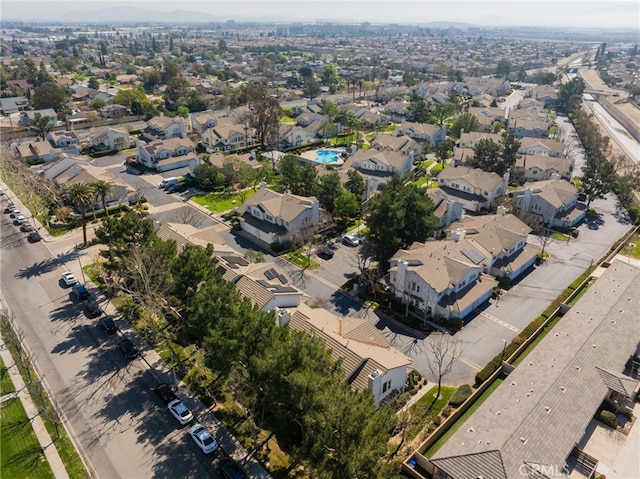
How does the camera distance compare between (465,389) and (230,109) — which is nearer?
(465,389)

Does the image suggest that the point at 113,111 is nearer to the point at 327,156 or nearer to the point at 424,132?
the point at 327,156

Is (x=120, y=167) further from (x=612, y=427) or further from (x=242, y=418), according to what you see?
(x=612, y=427)

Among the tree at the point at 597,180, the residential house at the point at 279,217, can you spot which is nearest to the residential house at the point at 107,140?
the residential house at the point at 279,217

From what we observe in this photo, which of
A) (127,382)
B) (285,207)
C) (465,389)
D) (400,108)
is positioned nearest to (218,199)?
(285,207)

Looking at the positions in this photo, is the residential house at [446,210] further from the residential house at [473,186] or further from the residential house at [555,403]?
the residential house at [555,403]

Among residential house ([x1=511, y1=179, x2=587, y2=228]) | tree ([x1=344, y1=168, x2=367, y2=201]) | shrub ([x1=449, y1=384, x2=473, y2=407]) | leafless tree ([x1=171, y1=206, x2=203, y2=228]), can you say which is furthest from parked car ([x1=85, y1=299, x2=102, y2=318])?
residential house ([x1=511, y1=179, x2=587, y2=228])

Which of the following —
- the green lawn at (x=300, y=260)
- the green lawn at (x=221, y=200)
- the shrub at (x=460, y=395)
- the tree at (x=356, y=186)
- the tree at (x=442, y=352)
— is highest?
the tree at (x=356, y=186)
